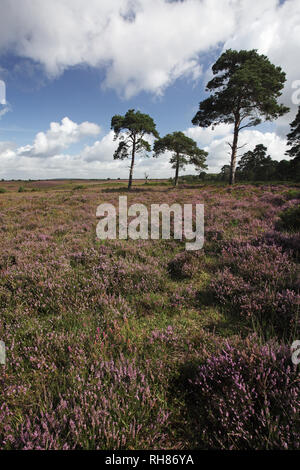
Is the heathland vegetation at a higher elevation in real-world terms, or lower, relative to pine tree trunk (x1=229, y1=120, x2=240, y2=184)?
lower

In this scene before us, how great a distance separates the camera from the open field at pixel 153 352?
1.48 meters

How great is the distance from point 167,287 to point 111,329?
1490 millimetres

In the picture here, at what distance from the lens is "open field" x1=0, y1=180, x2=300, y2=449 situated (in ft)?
4.86

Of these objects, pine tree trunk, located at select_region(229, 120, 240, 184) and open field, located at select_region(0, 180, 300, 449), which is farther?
pine tree trunk, located at select_region(229, 120, 240, 184)

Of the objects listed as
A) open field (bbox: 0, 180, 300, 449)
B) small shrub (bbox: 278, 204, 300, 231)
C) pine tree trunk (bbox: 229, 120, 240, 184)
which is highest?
pine tree trunk (bbox: 229, 120, 240, 184)

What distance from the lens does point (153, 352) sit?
2.23m

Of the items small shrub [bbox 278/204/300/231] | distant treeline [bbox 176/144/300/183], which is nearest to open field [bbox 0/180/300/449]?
small shrub [bbox 278/204/300/231]

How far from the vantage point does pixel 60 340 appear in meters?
2.34

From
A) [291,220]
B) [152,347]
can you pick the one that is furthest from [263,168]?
[152,347]

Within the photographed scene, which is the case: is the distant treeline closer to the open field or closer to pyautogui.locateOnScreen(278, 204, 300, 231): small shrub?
pyautogui.locateOnScreen(278, 204, 300, 231): small shrub

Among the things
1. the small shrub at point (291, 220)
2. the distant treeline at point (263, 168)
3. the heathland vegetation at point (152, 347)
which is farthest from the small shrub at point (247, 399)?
the distant treeline at point (263, 168)

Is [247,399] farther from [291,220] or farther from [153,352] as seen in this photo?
[291,220]

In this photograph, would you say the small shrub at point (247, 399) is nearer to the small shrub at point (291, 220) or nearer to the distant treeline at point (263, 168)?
the small shrub at point (291, 220)
